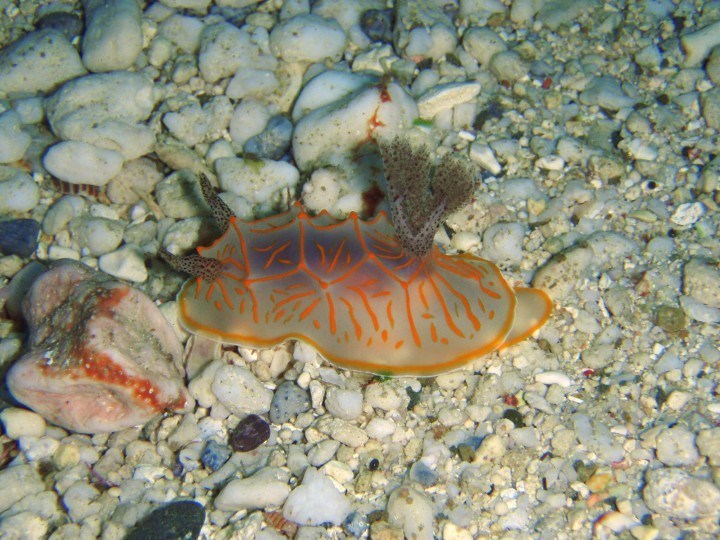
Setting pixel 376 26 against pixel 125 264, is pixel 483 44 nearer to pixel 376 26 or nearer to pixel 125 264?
pixel 376 26

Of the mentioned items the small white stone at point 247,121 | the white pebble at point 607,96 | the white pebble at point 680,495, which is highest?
the small white stone at point 247,121

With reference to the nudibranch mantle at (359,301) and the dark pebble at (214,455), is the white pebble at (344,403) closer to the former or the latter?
the nudibranch mantle at (359,301)

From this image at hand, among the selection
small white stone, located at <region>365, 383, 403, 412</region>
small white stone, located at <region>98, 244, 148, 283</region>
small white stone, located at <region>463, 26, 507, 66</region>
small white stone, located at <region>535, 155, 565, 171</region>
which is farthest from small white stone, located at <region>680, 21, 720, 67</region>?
small white stone, located at <region>98, 244, 148, 283</region>

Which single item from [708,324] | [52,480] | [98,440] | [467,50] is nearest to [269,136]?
[467,50]

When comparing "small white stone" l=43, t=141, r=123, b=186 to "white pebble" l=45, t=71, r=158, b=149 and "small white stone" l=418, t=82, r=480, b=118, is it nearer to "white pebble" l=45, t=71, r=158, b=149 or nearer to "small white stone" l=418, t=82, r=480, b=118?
"white pebble" l=45, t=71, r=158, b=149

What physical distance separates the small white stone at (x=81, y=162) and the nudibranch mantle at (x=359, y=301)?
1.67m

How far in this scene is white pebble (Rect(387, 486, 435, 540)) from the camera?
10.2 ft

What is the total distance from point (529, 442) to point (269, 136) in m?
3.56

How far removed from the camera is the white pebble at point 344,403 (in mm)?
3631

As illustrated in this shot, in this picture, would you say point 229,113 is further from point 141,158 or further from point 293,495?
point 293,495

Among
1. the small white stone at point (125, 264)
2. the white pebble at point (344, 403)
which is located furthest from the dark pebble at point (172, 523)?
the small white stone at point (125, 264)

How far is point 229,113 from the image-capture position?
5293mm

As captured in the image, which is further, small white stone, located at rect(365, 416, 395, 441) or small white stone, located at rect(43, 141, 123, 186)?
small white stone, located at rect(43, 141, 123, 186)

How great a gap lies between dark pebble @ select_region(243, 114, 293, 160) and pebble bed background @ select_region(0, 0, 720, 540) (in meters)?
0.02
